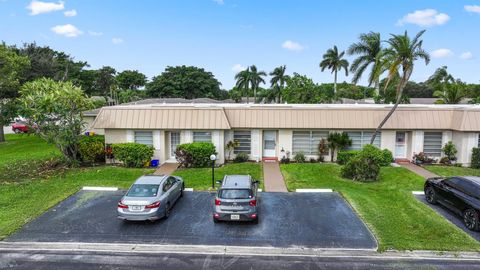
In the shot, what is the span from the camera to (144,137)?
23.1 metres

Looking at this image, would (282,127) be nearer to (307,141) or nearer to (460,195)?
(307,141)

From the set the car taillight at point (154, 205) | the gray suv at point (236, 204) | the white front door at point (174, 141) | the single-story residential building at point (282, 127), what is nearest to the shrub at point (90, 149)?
the single-story residential building at point (282, 127)

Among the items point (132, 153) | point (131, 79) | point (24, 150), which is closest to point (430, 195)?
point (132, 153)

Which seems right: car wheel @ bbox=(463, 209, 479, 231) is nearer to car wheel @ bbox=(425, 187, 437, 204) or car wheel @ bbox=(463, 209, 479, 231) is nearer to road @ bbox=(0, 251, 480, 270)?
car wheel @ bbox=(425, 187, 437, 204)

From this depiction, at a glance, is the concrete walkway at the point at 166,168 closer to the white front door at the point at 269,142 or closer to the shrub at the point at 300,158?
the white front door at the point at 269,142

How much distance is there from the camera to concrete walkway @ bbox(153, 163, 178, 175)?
20.5 meters

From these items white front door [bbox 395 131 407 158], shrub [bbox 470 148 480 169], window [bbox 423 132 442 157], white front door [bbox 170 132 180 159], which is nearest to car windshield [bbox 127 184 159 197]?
white front door [bbox 170 132 180 159]

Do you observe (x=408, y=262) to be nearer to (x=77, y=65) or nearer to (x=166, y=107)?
(x=166, y=107)

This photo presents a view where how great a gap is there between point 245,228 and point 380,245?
4.49 metres

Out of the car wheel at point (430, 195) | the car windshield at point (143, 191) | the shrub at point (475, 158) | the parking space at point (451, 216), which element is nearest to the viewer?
the parking space at point (451, 216)

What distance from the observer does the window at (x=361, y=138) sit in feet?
76.7

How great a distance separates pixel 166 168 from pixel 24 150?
15.8m

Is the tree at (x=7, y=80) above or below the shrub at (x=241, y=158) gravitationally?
above

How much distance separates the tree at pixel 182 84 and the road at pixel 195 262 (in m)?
66.4
